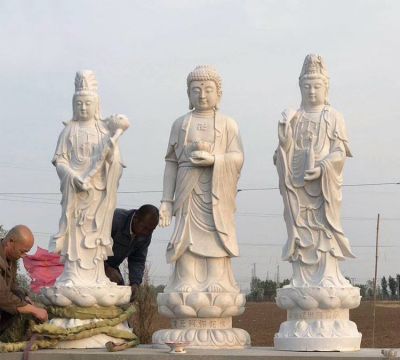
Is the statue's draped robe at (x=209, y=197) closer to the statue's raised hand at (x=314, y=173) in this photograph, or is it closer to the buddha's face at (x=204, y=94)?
the buddha's face at (x=204, y=94)

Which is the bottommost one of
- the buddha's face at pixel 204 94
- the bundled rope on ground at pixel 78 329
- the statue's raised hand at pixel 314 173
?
the bundled rope on ground at pixel 78 329

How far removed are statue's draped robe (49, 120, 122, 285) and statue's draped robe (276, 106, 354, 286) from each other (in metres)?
1.50

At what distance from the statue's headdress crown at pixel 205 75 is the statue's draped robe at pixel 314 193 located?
0.77 m

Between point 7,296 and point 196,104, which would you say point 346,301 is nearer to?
point 196,104

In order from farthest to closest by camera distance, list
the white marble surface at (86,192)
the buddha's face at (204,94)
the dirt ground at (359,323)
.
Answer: the dirt ground at (359,323) < the buddha's face at (204,94) < the white marble surface at (86,192)

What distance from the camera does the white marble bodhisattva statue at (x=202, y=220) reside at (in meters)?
6.75

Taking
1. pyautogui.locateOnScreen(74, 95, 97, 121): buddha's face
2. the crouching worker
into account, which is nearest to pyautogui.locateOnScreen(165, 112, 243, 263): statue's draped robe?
pyautogui.locateOnScreen(74, 95, 97, 121): buddha's face

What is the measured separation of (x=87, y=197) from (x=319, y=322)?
7.42ft

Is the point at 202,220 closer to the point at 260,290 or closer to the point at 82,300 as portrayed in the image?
the point at 82,300

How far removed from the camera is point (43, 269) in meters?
8.09

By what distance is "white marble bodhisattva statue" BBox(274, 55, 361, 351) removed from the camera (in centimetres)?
643

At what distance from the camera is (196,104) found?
23.7ft

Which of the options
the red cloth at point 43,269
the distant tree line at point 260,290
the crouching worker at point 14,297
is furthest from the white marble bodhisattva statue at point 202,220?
the distant tree line at point 260,290

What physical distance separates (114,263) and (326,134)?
2579 millimetres
